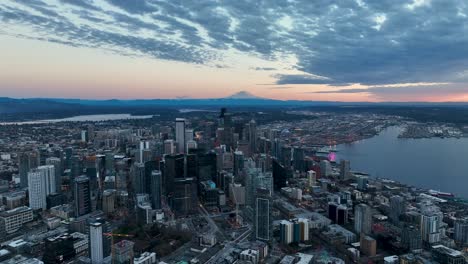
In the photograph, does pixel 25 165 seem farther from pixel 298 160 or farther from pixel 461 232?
pixel 461 232

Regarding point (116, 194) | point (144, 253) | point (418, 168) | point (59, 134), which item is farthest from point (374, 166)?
point (59, 134)

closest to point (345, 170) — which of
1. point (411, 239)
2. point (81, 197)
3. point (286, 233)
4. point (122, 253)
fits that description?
point (411, 239)

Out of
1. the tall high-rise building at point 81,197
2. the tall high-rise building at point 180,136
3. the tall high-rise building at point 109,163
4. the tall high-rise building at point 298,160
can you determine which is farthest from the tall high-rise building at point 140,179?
the tall high-rise building at point 298,160

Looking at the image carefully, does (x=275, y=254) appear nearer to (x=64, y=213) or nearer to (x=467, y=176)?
(x=64, y=213)

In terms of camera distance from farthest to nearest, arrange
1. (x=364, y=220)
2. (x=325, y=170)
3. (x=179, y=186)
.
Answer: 1. (x=325, y=170)
2. (x=179, y=186)
3. (x=364, y=220)

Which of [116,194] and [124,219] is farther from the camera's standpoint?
[116,194]

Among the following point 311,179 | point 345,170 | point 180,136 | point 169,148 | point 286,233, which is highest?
point 180,136
